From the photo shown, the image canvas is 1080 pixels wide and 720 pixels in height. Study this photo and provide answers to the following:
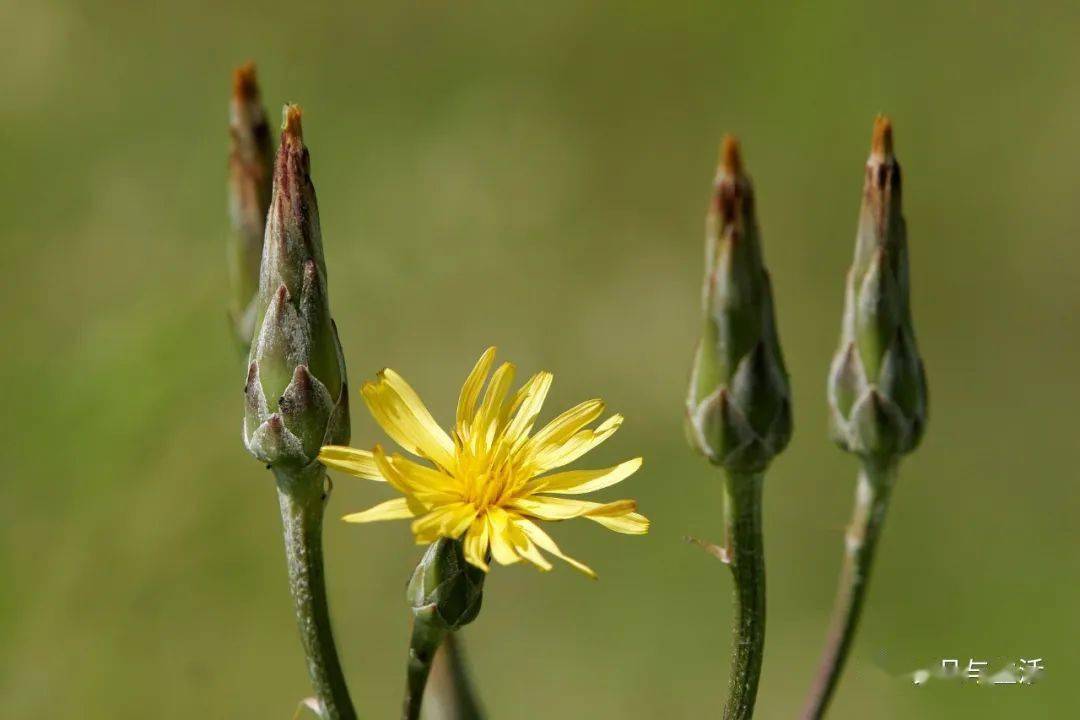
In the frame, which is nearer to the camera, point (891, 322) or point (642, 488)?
point (891, 322)

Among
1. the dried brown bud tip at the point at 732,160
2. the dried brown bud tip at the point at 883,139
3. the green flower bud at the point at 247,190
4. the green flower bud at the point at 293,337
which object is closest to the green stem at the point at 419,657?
the green flower bud at the point at 293,337

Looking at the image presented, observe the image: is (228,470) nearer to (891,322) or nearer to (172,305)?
(172,305)

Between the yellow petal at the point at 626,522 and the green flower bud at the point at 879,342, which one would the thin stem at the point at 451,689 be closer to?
the yellow petal at the point at 626,522

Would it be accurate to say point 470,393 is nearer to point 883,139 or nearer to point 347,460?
point 347,460

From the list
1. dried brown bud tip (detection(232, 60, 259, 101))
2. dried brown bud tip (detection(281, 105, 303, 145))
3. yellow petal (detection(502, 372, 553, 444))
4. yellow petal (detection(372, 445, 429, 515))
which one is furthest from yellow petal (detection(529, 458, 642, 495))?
dried brown bud tip (detection(232, 60, 259, 101))

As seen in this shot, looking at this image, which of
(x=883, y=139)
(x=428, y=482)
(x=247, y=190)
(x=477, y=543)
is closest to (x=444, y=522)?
(x=477, y=543)

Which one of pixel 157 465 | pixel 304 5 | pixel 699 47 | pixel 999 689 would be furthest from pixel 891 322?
pixel 304 5
